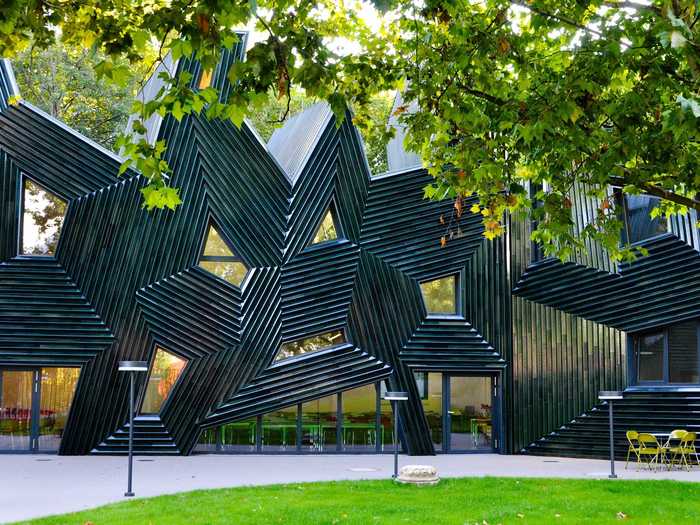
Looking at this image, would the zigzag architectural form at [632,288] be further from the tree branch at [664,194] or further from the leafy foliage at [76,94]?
the leafy foliage at [76,94]

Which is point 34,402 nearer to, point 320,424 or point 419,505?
point 320,424

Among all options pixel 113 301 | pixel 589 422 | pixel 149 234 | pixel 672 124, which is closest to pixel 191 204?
pixel 149 234

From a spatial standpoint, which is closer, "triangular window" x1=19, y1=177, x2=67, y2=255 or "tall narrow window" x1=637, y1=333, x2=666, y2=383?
"triangular window" x1=19, y1=177, x2=67, y2=255

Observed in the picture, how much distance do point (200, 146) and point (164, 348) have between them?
4.31 meters

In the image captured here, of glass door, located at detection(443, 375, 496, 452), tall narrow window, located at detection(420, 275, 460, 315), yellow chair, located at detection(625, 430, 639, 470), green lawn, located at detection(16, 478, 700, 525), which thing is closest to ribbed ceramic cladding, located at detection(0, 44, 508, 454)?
tall narrow window, located at detection(420, 275, 460, 315)

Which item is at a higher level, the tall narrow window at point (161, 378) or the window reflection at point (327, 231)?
the window reflection at point (327, 231)

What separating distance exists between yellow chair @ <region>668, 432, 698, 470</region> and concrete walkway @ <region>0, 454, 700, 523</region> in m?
0.54

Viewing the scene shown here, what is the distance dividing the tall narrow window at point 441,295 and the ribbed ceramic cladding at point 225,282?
33cm

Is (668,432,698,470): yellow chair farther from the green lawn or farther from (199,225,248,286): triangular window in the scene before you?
(199,225,248,286): triangular window

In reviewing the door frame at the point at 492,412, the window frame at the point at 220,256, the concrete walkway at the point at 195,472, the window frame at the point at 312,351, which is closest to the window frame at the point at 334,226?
the window frame at the point at 220,256

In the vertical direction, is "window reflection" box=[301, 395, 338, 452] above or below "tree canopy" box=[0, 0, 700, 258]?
below

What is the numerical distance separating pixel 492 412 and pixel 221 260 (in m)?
7.09

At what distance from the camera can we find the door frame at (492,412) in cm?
1845

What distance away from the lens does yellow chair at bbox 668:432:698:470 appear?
15.3 m
